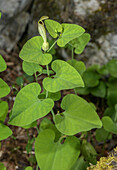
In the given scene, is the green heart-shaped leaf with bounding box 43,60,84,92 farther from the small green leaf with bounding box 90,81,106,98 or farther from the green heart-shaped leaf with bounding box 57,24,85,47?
the small green leaf with bounding box 90,81,106,98

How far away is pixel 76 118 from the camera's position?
2.74 feet

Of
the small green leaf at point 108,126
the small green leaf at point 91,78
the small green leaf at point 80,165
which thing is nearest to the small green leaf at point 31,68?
the small green leaf at point 108,126

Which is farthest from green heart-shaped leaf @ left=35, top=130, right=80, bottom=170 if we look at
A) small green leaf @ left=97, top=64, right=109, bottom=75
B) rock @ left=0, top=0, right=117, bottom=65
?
rock @ left=0, top=0, right=117, bottom=65

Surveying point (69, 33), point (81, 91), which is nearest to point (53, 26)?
point (69, 33)

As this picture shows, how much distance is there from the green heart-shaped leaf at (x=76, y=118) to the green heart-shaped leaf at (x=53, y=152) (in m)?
0.16

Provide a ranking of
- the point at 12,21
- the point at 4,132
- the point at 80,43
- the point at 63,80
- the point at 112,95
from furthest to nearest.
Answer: the point at 12,21 → the point at 112,95 → the point at 80,43 → the point at 4,132 → the point at 63,80

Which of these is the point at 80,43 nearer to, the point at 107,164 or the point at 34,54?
the point at 34,54

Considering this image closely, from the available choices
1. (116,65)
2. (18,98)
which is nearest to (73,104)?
(18,98)

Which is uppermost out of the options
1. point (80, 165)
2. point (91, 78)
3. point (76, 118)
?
point (76, 118)

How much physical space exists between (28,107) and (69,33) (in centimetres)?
35

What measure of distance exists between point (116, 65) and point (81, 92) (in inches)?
13.0

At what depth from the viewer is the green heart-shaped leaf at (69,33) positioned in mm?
829

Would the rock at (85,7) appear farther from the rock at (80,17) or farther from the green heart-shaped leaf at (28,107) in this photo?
the green heart-shaped leaf at (28,107)

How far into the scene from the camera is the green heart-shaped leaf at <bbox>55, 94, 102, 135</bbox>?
792 millimetres
